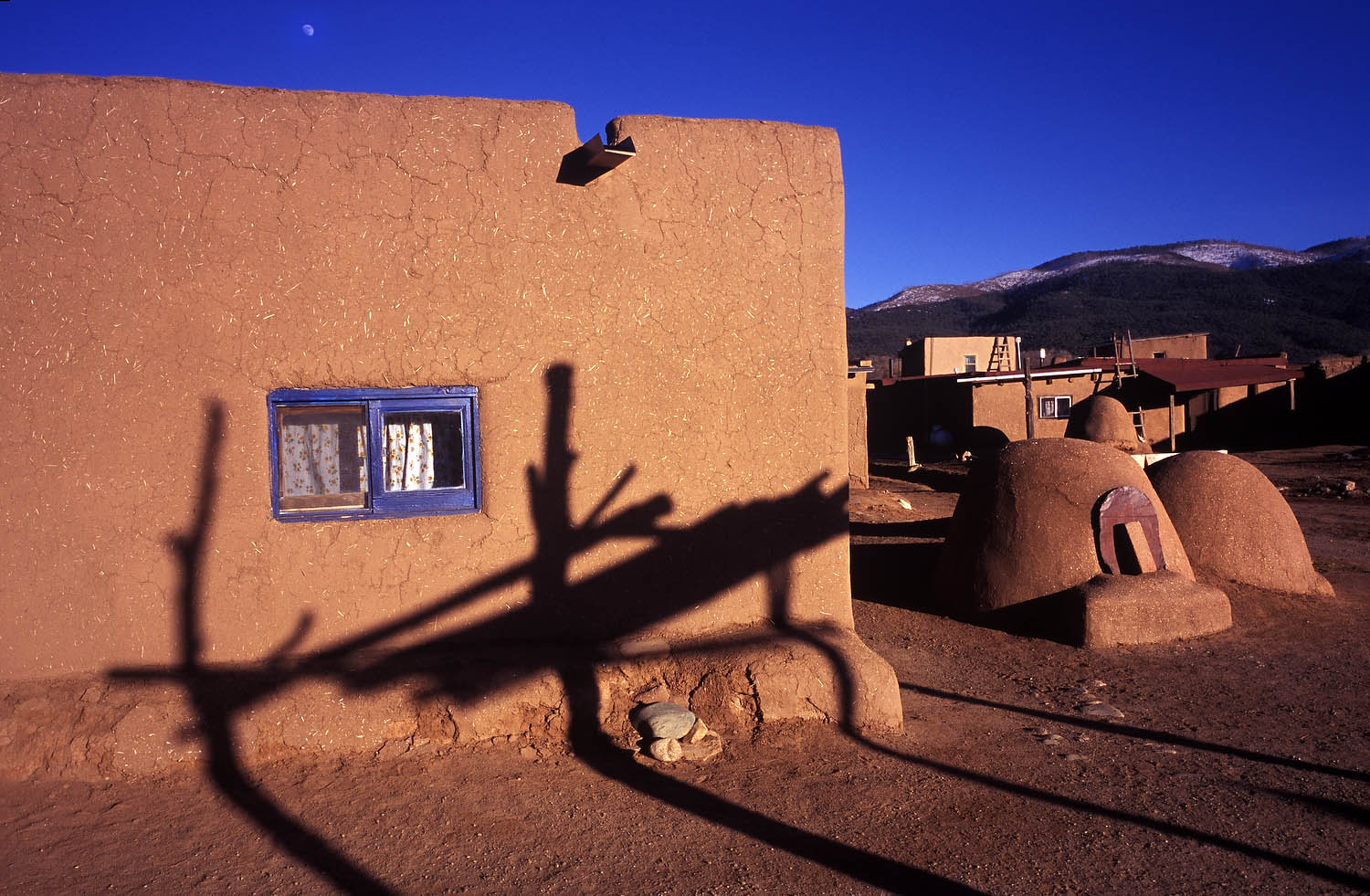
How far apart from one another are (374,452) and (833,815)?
110 inches

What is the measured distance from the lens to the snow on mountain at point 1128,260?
105062 millimetres

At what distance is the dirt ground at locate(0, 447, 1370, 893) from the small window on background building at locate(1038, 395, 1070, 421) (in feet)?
78.8

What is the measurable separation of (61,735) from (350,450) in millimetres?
1793

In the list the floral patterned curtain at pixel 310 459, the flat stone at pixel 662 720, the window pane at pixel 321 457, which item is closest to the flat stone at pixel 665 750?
the flat stone at pixel 662 720

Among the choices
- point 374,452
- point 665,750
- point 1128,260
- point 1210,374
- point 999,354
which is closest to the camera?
point 665,750

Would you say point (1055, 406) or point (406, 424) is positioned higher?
point (1055, 406)

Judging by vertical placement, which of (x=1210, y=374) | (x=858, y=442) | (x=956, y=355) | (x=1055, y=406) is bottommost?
(x=858, y=442)

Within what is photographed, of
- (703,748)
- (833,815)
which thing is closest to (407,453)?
(703,748)

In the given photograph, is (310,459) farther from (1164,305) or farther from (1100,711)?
(1164,305)

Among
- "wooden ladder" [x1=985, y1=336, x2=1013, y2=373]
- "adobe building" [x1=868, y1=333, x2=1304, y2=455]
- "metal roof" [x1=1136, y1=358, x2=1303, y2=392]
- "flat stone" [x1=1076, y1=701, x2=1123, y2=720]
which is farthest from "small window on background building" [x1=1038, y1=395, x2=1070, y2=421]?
"flat stone" [x1=1076, y1=701, x2=1123, y2=720]

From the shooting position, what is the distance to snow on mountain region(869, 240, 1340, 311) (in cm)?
10506

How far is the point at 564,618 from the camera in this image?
4.98 metres

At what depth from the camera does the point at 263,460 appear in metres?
4.64

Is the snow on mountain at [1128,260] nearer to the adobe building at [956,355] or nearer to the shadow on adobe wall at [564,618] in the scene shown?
the adobe building at [956,355]
